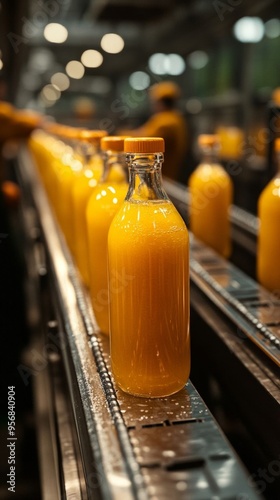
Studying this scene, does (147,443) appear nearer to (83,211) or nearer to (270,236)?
(270,236)

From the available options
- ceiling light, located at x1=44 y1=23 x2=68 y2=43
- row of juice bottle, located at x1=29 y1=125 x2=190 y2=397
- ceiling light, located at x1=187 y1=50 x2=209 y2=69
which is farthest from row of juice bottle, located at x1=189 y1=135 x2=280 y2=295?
ceiling light, located at x1=44 y1=23 x2=68 y2=43

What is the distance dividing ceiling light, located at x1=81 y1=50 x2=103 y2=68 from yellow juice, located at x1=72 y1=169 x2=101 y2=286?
8.13m

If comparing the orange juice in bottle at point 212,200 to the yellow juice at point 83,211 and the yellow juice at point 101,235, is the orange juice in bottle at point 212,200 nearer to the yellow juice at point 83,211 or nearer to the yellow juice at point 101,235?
the yellow juice at point 83,211

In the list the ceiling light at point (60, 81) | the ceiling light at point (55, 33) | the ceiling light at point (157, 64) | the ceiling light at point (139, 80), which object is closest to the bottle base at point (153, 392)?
the ceiling light at point (55, 33)

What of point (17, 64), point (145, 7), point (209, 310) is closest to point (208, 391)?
point (209, 310)

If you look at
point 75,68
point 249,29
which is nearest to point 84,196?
point 249,29

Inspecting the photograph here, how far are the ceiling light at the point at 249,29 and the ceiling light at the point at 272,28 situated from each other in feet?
0.31

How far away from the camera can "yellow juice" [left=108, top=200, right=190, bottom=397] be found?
86cm

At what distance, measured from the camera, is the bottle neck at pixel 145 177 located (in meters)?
0.87

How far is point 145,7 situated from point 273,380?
15.0ft

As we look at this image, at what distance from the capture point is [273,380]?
3.21 feet

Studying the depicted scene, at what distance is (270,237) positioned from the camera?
1.28 m

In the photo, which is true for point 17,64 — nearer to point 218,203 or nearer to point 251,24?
point 251,24

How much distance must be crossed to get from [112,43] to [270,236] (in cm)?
851
